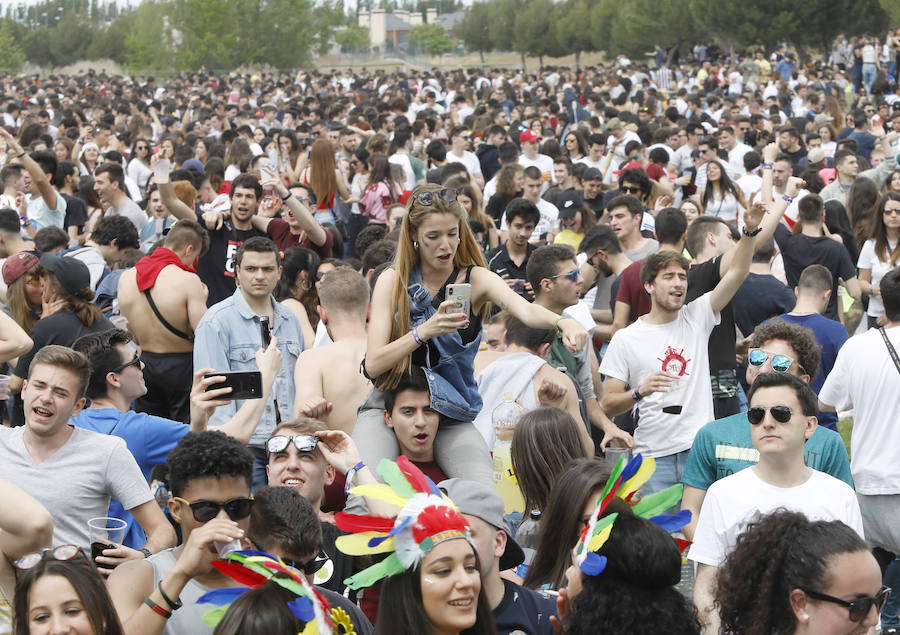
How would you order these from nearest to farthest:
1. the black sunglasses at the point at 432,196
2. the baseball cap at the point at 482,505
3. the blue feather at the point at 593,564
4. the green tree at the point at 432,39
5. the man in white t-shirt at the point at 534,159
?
1. the blue feather at the point at 593,564
2. the baseball cap at the point at 482,505
3. the black sunglasses at the point at 432,196
4. the man in white t-shirt at the point at 534,159
5. the green tree at the point at 432,39

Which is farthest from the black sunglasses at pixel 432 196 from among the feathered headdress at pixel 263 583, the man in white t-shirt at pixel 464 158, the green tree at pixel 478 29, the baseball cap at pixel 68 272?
the green tree at pixel 478 29

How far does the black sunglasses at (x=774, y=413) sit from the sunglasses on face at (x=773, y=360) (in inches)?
36.9

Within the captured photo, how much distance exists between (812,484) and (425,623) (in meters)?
1.92

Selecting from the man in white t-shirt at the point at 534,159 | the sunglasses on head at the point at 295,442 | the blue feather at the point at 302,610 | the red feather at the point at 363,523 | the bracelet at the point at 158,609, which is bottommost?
the bracelet at the point at 158,609

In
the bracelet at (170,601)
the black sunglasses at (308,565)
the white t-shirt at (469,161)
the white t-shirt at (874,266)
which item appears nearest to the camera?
the bracelet at (170,601)

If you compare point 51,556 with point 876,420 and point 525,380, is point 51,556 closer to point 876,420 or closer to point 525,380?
point 525,380

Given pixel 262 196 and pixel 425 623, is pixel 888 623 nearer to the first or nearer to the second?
pixel 425 623

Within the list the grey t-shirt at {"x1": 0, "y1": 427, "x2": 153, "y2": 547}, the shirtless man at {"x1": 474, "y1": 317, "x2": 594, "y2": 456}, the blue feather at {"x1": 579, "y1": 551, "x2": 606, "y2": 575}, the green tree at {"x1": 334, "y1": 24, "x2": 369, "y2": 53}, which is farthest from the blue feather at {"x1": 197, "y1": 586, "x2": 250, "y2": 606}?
the green tree at {"x1": 334, "y1": 24, "x2": 369, "y2": 53}

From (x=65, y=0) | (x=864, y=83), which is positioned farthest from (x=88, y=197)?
(x=65, y=0)

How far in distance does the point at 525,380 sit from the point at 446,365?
1217 millimetres

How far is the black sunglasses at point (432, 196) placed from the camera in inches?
182

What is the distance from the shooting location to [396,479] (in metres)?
3.42

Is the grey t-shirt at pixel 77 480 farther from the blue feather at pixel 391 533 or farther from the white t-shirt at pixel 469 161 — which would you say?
the white t-shirt at pixel 469 161

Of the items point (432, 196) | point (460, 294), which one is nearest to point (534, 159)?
point (432, 196)
